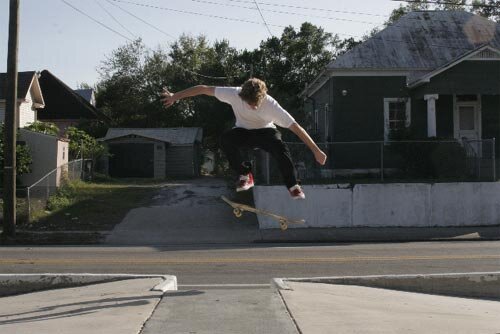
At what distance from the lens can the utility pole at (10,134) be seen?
1788 cm

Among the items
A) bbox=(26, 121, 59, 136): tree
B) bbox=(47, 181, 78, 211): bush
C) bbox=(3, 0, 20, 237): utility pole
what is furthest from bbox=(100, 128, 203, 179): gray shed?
bbox=(3, 0, 20, 237): utility pole

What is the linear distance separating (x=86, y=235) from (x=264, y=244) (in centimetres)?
A: 553

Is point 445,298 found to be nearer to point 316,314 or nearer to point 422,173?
point 316,314

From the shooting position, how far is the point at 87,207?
72.0 feet

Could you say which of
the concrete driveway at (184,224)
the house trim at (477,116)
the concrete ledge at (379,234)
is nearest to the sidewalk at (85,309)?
the concrete driveway at (184,224)

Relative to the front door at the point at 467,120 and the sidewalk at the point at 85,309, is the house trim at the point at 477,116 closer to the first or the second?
the front door at the point at 467,120

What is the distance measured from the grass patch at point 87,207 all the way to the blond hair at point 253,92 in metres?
13.1

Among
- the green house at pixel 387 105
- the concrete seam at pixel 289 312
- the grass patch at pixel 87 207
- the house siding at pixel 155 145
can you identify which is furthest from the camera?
the house siding at pixel 155 145

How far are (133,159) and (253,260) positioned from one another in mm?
26748

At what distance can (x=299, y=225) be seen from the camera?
1975 centimetres

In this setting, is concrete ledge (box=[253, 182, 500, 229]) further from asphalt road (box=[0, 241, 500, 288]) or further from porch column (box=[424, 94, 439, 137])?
porch column (box=[424, 94, 439, 137])

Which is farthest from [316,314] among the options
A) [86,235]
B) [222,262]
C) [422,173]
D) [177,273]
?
[422,173]

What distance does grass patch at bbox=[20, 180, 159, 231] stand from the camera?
19.6 metres

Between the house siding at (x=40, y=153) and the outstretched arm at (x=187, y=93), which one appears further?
the house siding at (x=40, y=153)
